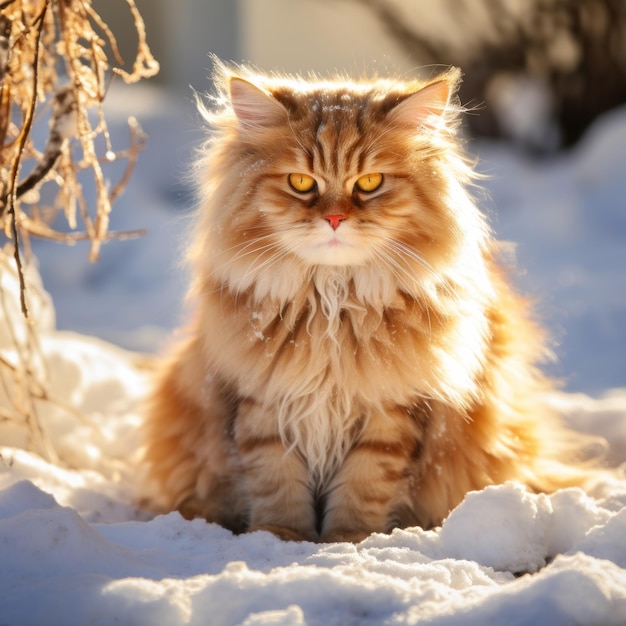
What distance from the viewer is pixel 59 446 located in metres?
2.46

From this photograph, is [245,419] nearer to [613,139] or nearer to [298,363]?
[298,363]

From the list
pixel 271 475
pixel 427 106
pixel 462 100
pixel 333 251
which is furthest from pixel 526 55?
pixel 271 475

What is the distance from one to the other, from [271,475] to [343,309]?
1.36 ft

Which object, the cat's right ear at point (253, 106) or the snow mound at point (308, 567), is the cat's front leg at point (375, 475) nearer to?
Answer: the snow mound at point (308, 567)

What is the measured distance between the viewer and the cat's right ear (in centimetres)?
178

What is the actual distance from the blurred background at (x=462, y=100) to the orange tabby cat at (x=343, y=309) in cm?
307

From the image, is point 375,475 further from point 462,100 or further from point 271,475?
point 462,100

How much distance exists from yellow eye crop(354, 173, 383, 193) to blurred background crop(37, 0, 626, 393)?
326 cm

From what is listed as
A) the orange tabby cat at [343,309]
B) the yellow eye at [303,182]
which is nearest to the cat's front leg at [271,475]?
the orange tabby cat at [343,309]

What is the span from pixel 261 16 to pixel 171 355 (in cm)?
621

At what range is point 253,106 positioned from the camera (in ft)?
5.96

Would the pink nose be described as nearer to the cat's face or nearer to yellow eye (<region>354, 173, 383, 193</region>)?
the cat's face

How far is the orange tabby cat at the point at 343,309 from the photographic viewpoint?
1.74m

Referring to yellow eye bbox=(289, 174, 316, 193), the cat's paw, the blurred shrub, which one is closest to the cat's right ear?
yellow eye bbox=(289, 174, 316, 193)
